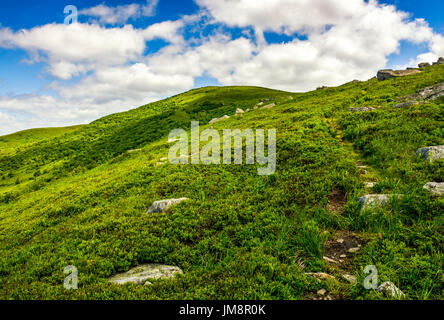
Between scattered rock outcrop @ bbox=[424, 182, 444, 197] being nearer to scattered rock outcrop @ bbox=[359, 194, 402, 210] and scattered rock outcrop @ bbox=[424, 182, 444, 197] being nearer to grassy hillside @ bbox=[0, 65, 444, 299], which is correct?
grassy hillside @ bbox=[0, 65, 444, 299]

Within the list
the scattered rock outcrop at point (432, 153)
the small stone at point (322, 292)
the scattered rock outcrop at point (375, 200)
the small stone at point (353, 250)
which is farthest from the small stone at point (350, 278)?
the scattered rock outcrop at point (432, 153)

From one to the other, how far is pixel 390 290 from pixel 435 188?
15.7ft

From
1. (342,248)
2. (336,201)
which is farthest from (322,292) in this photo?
(336,201)

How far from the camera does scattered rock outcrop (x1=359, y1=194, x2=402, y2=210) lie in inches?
297

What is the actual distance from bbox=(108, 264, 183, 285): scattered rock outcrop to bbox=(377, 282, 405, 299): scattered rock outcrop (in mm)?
4829

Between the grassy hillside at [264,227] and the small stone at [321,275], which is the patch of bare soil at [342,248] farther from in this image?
the small stone at [321,275]

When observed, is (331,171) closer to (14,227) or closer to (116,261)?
(116,261)

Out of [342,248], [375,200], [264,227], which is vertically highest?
[375,200]

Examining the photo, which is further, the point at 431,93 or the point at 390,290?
the point at 431,93

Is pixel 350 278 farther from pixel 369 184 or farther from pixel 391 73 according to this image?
pixel 391 73

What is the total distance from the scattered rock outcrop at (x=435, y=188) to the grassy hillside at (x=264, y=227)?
234mm

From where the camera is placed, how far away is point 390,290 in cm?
473

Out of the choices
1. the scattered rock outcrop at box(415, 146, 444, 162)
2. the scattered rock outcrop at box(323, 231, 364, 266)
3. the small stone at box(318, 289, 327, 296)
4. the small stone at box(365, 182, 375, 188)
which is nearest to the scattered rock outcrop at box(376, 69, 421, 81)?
the scattered rock outcrop at box(415, 146, 444, 162)
